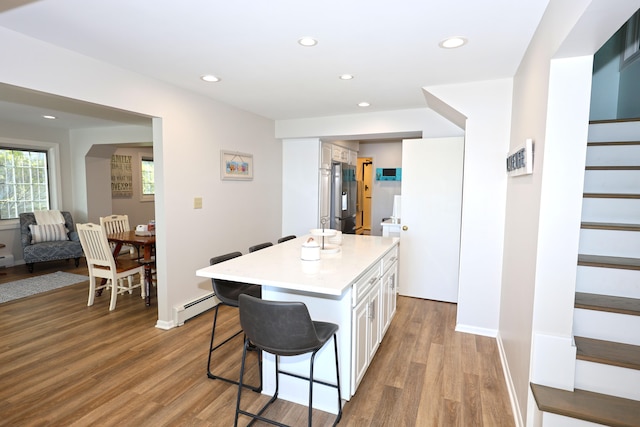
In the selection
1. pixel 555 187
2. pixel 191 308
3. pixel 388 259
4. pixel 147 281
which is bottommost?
pixel 191 308

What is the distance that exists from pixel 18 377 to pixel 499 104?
4.52 metres

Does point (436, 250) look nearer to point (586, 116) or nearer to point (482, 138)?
point (482, 138)

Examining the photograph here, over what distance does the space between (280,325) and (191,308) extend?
2299mm

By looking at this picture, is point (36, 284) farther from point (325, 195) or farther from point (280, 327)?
point (280, 327)

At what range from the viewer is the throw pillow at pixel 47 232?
215 inches

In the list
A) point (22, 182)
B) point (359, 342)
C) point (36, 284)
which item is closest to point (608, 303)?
point (359, 342)

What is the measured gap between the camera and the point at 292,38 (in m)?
2.29

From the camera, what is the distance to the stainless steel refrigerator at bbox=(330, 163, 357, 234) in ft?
18.6

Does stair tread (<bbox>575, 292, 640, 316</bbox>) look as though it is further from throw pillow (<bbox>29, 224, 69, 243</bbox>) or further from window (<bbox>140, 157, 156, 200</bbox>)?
window (<bbox>140, 157, 156, 200</bbox>)

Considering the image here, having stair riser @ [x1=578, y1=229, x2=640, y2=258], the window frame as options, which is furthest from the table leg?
stair riser @ [x1=578, y1=229, x2=640, y2=258]

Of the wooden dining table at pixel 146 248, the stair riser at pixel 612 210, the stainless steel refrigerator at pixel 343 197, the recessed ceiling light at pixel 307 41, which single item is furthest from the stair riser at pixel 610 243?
the wooden dining table at pixel 146 248

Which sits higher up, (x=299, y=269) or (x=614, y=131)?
(x=614, y=131)

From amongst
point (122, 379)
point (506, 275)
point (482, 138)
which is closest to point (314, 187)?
point (482, 138)

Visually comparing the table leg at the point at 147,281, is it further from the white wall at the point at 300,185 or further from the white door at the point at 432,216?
the white door at the point at 432,216
